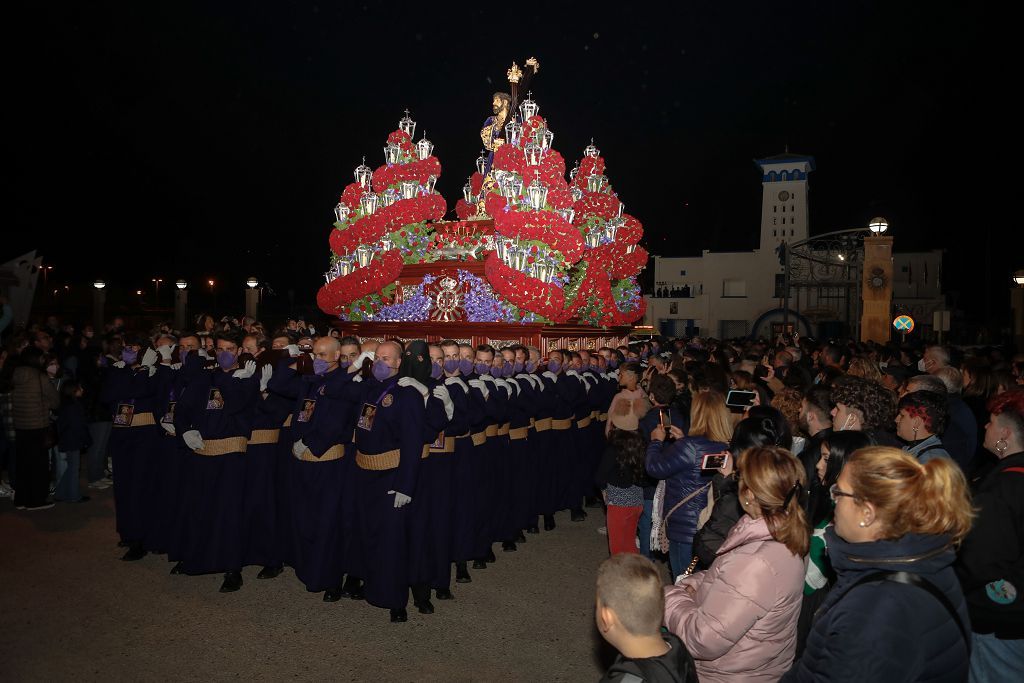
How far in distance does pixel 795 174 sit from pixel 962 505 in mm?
55740

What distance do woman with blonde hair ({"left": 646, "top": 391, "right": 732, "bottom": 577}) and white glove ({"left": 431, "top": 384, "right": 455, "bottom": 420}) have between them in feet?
6.96

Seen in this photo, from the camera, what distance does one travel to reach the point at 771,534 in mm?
2842

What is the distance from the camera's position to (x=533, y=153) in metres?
14.8

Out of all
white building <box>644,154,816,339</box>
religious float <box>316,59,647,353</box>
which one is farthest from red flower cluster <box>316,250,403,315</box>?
white building <box>644,154,816,339</box>

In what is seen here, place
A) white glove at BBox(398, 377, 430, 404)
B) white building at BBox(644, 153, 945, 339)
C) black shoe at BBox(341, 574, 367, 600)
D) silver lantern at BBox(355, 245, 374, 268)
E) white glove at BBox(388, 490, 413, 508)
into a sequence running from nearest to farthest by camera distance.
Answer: white glove at BBox(388, 490, 413, 508) < white glove at BBox(398, 377, 430, 404) < black shoe at BBox(341, 574, 367, 600) < silver lantern at BBox(355, 245, 374, 268) < white building at BBox(644, 153, 945, 339)

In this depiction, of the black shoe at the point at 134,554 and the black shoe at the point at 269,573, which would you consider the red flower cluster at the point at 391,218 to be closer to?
the black shoe at the point at 134,554

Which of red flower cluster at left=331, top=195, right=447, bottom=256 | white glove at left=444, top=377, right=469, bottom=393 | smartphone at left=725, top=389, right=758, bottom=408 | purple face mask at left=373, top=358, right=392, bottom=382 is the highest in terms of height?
red flower cluster at left=331, top=195, right=447, bottom=256

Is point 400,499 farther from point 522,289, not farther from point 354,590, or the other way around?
point 522,289

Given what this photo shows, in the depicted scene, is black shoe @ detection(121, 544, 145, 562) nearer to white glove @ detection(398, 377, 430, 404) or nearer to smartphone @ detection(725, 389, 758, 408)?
white glove @ detection(398, 377, 430, 404)

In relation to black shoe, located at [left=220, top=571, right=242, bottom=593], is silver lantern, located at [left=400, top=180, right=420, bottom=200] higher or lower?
higher

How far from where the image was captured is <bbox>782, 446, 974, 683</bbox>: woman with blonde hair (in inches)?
87.3

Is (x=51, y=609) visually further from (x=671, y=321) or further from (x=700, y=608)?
(x=671, y=321)

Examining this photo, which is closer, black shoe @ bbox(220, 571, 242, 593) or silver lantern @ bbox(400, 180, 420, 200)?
black shoe @ bbox(220, 571, 242, 593)

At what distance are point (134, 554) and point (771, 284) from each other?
48.6 metres
